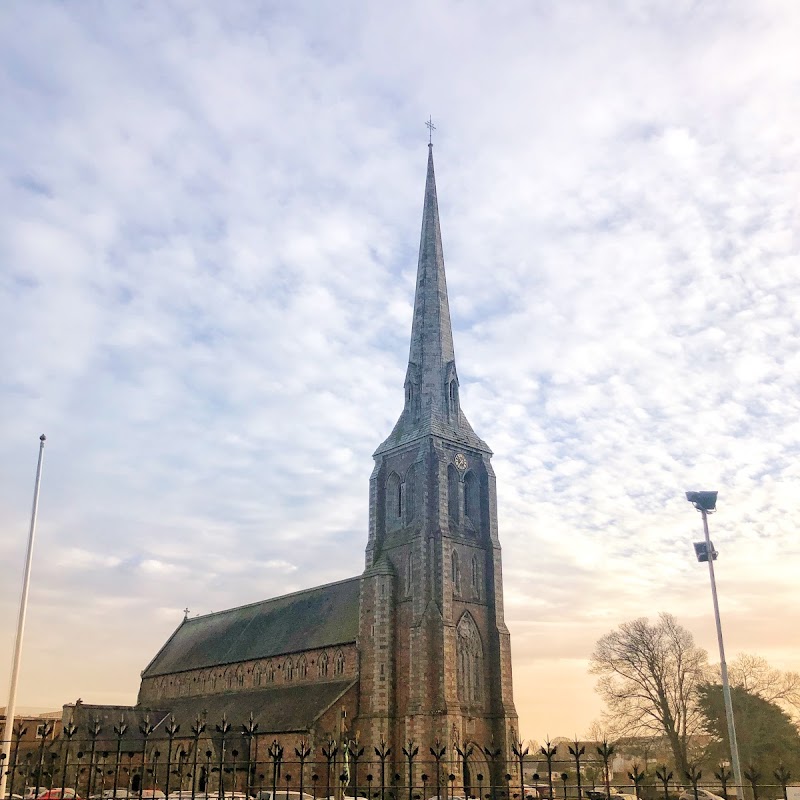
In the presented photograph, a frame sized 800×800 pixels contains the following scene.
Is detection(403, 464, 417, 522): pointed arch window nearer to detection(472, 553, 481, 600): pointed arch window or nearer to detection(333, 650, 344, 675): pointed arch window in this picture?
detection(472, 553, 481, 600): pointed arch window

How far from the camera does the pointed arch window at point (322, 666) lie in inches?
1950

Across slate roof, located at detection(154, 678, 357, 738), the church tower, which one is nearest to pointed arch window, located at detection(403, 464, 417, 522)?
the church tower

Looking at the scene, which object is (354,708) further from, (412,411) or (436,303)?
Result: (436,303)

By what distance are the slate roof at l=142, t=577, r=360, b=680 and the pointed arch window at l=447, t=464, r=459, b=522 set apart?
959 cm

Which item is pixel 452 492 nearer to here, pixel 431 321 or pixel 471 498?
pixel 471 498

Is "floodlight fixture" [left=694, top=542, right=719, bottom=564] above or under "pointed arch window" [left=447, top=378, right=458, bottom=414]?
under

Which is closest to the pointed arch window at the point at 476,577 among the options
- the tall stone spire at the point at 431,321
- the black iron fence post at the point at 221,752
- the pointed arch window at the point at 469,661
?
the pointed arch window at the point at 469,661

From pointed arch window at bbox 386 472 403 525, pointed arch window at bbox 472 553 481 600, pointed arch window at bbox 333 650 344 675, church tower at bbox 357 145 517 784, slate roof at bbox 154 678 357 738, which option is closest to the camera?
church tower at bbox 357 145 517 784

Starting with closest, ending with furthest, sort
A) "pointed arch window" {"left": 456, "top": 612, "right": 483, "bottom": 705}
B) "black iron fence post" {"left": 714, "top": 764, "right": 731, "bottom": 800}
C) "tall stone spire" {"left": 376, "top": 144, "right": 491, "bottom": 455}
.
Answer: "black iron fence post" {"left": 714, "top": 764, "right": 731, "bottom": 800}, "pointed arch window" {"left": 456, "top": 612, "right": 483, "bottom": 705}, "tall stone spire" {"left": 376, "top": 144, "right": 491, "bottom": 455}

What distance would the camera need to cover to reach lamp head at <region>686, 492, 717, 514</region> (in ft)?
89.5

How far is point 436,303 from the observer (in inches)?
2180

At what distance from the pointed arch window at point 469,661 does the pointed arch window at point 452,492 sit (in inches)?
241

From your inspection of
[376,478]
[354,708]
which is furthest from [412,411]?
[354,708]

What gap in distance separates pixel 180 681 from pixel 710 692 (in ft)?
141
